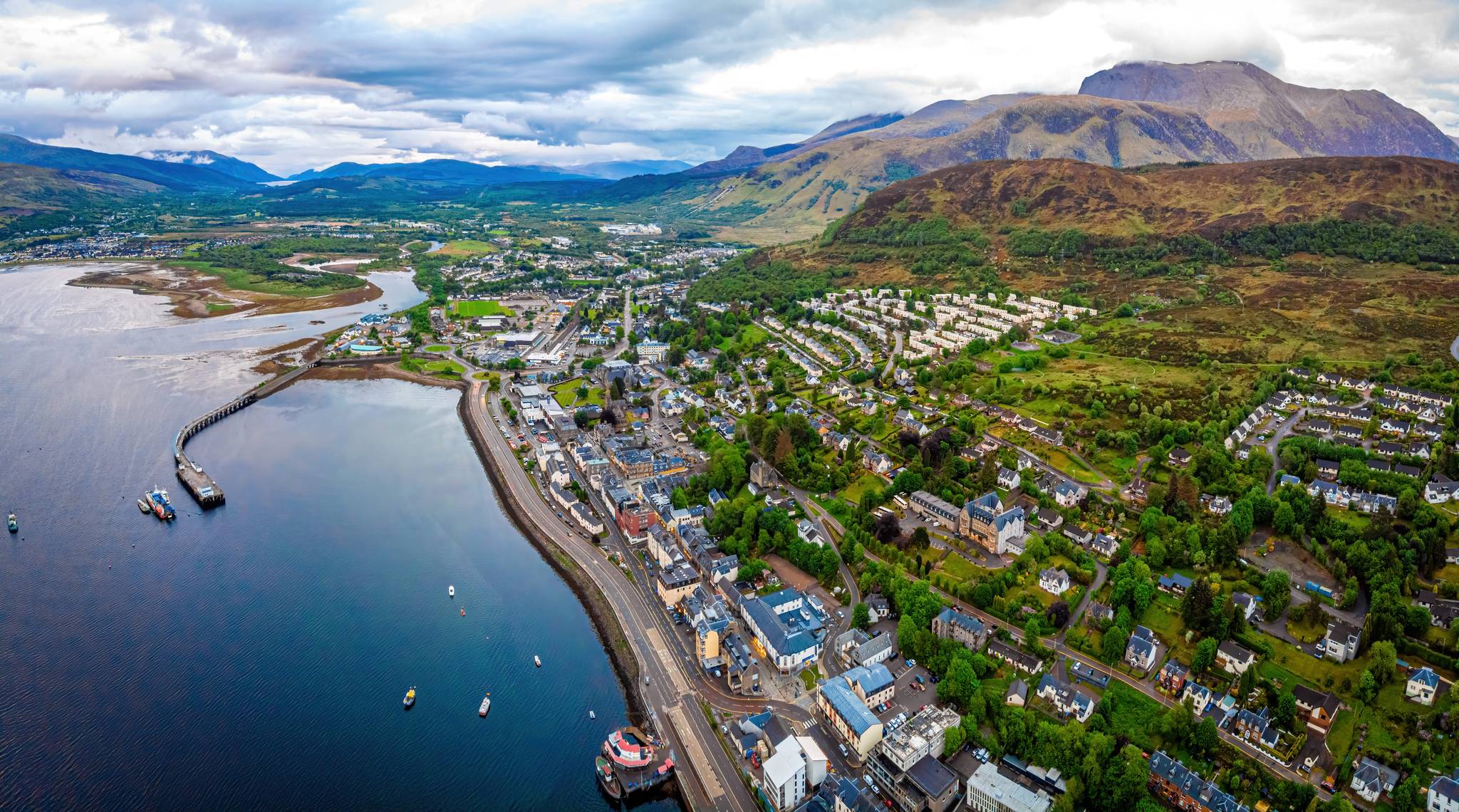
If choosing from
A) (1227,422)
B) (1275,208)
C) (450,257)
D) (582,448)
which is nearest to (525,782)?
(582,448)

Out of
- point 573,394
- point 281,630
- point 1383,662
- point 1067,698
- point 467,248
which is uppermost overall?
point 467,248

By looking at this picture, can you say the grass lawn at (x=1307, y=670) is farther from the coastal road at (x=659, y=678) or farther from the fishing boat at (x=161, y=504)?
the fishing boat at (x=161, y=504)

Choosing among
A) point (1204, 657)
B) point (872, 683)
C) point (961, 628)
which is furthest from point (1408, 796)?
point (872, 683)

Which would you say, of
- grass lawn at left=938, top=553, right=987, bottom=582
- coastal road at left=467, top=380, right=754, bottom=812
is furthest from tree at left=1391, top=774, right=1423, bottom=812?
coastal road at left=467, top=380, right=754, bottom=812

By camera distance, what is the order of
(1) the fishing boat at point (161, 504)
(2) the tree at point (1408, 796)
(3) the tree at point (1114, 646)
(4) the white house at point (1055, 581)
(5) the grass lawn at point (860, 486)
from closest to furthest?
(2) the tree at point (1408, 796), (3) the tree at point (1114, 646), (4) the white house at point (1055, 581), (5) the grass lawn at point (860, 486), (1) the fishing boat at point (161, 504)

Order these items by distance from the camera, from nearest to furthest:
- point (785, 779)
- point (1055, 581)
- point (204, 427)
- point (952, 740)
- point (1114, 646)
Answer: point (785, 779) < point (952, 740) < point (1114, 646) < point (1055, 581) < point (204, 427)

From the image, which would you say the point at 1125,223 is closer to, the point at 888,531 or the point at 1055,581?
the point at 888,531

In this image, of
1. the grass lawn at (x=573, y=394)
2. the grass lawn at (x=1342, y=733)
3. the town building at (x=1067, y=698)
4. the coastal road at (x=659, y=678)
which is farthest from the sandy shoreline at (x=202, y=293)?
the grass lawn at (x=1342, y=733)

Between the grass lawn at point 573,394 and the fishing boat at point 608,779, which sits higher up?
the grass lawn at point 573,394
